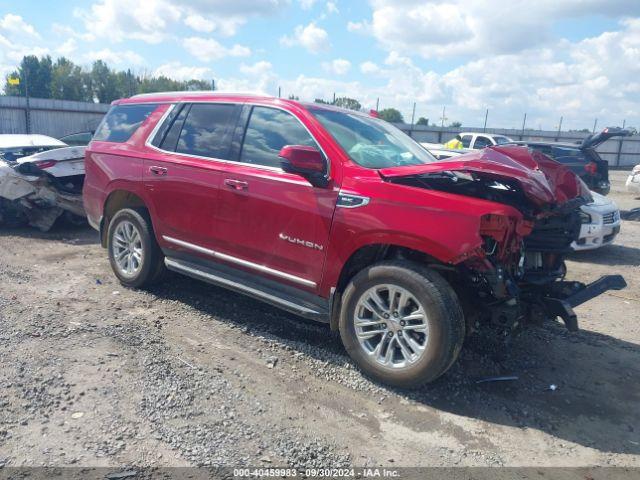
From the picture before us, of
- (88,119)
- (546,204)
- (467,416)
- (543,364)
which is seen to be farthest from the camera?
(88,119)

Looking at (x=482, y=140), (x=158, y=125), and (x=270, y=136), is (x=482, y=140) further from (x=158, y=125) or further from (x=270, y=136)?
(x=270, y=136)

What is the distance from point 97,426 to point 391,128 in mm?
3642

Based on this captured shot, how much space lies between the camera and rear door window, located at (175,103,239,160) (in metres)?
4.75

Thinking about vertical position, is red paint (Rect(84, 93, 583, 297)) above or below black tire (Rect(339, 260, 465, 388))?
above

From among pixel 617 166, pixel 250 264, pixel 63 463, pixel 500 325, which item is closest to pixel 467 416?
pixel 500 325

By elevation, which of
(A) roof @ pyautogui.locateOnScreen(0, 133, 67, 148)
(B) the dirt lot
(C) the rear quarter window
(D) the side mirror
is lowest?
(B) the dirt lot

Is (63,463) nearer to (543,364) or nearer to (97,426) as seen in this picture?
(97,426)

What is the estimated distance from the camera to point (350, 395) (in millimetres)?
3705

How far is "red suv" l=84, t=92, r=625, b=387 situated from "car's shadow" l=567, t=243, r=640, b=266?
13.9 ft

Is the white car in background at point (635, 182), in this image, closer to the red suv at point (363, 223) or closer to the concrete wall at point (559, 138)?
the red suv at point (363, 223)

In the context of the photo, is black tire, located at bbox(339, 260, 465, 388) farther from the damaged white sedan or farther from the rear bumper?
the damaged white sedan

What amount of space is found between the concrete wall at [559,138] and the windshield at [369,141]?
1063 inches

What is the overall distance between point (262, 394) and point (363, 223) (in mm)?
1374

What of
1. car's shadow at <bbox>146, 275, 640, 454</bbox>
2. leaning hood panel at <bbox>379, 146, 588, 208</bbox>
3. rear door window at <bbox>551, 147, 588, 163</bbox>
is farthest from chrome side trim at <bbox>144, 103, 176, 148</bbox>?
rear door window at <bbox>551, 147, 588, 163</bbox>
